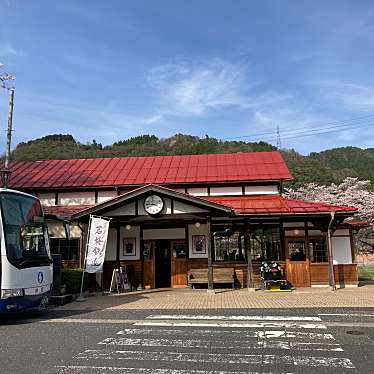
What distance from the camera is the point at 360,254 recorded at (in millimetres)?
36844

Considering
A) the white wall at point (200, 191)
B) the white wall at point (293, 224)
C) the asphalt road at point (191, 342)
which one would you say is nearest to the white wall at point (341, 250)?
the white wall at point (293, 224)

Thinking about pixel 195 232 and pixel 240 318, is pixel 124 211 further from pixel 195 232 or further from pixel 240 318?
pixel 240 318

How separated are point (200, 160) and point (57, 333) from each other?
13891mm

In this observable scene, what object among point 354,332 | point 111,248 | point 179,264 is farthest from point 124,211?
point 354,332

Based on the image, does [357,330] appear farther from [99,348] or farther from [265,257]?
[265,257]

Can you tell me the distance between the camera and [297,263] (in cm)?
1475

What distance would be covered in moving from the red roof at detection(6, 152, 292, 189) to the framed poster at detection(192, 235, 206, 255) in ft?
8.95

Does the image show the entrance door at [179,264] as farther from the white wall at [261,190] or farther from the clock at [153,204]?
the white wall at [261,190]

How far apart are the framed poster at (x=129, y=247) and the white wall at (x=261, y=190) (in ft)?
17.8

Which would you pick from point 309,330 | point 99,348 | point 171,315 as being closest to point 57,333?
point 99,348

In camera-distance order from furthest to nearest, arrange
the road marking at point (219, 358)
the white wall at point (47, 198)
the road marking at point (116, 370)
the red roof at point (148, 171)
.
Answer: the white wall at point (47, 198), the red roof at point (148, 171), the road marking at point (219, 358), the road marking at point (116, 370)

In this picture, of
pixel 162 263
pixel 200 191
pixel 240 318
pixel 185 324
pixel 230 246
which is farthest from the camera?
pixel 200 191

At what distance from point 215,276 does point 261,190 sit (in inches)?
183

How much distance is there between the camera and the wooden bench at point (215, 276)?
14.4 meters
